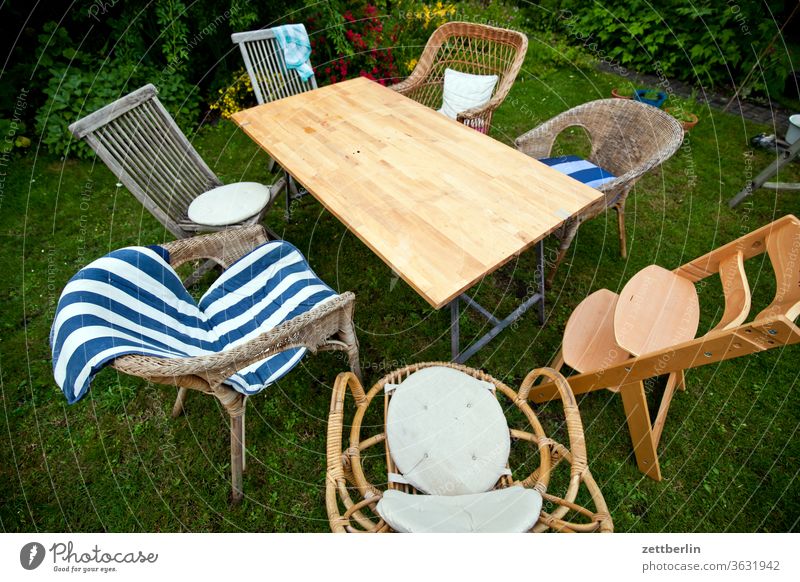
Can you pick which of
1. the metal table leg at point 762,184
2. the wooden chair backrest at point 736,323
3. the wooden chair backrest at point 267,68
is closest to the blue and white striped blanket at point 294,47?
the wooden chair backrest at point 267,68

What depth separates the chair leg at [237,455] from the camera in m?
1.94

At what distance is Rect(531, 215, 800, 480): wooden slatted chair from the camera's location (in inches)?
66.9

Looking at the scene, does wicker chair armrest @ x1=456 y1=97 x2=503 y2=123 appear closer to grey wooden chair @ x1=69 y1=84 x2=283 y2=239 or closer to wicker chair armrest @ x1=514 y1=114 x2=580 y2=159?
wicker chair armrest @ x1=514 y1=114 x2=580 y2=159

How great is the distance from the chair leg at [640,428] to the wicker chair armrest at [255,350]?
1.67 metres

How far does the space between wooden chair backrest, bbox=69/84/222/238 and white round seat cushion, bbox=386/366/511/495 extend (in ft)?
6.99

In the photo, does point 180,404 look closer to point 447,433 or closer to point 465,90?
point 447,433

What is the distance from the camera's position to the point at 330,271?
11.5ft

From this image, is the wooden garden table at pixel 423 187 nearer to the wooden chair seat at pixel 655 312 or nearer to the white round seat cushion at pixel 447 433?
the white round seat cushion at pixel 447 433

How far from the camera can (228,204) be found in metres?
2.96

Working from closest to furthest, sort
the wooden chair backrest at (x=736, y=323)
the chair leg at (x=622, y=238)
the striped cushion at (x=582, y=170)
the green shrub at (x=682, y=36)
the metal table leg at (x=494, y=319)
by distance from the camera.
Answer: the wooden chair backrest at (x=736, y=323) < the metal table leg at (x=494, y=319) < the striped cushion at (x=582, y=170) < the chair leg at (x=622, y=238) < the green shrub at (x=682, y=36)
